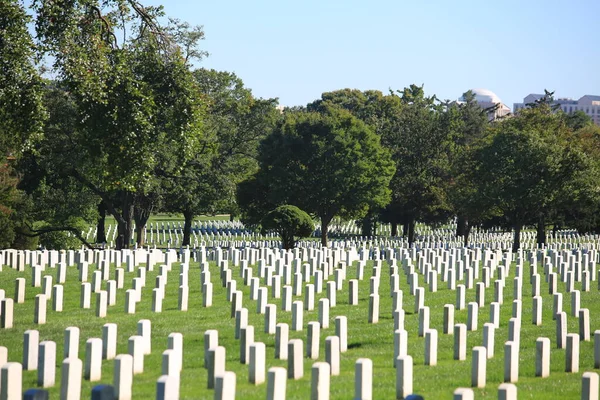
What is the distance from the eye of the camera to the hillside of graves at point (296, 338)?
909 centimetres

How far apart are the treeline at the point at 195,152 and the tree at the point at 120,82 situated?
0.04 m

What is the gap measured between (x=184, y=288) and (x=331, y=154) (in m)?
31.7

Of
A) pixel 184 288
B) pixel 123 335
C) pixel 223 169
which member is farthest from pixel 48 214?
pixel 123 335

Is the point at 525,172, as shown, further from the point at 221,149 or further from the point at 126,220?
the point at 126,220

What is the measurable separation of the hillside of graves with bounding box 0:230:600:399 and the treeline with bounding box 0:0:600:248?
3906 millimetres

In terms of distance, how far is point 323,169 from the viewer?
4756 centimetres

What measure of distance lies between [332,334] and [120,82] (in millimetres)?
9776

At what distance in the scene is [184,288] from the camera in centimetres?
1642

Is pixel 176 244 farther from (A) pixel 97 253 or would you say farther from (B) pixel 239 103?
(A) pixel 97 253

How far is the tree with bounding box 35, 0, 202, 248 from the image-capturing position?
19531 mm

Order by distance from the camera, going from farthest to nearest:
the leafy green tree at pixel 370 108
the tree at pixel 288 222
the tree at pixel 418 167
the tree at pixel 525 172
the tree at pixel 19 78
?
the leafy green tree at pixel 370 108 < the tree at pixel 418 167 < the tree at pixel 525 172 < the tree at pixel 288 222 < the tree at pixel 19 78

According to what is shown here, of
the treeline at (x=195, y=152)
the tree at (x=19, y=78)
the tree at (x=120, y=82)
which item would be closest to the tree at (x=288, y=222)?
Result: the treeline at (x=195, y=152)

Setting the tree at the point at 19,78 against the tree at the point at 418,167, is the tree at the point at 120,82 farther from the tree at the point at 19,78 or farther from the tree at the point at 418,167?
the tree at the point at 418,167

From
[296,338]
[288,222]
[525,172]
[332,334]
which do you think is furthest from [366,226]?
[296,338]
